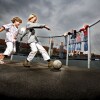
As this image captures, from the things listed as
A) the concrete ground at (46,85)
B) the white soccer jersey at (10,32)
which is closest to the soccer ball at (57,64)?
A: the concrete ground at (46,85)

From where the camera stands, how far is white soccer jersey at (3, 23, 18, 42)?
6.30 m

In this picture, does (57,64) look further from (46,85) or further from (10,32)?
(10,32)

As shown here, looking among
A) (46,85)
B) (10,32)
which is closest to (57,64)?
(46,85)

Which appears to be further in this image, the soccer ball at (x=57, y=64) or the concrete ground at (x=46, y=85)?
the soccer ball at (x=57, y=64)

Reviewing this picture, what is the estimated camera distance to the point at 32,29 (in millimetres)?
6203

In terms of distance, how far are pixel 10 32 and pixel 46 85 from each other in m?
2.30

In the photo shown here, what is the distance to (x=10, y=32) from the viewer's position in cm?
637

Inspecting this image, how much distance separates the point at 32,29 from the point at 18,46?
5.04 metres

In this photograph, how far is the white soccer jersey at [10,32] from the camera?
6.30 m

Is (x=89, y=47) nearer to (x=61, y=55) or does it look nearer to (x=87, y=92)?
(x=87, y=92)

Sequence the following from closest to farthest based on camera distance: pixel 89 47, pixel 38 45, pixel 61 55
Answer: pixel 38 45 → pixel 89 47 → pixel 61 55

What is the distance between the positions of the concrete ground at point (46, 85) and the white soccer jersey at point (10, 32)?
1.35 metres

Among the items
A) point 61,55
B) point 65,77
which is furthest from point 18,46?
point 65,77

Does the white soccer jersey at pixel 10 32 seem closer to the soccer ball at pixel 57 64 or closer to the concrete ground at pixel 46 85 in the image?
the concrete ground at pixel 46 85
